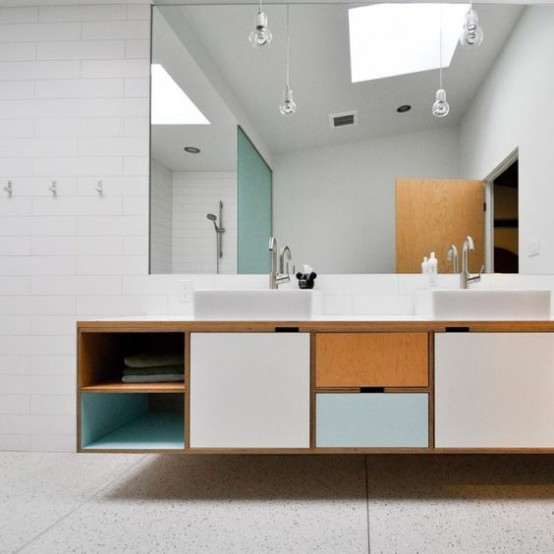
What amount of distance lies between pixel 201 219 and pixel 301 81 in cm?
92

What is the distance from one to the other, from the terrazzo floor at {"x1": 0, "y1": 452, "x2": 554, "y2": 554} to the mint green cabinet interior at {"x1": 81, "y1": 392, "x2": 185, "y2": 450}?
228 mm

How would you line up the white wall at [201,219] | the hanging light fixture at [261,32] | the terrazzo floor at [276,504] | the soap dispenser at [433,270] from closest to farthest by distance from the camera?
the terrazzo floor at [276,504] → the hanging light fixture at [261,32] → the soap dispenser at [433,270] → the white wall at [201,219]

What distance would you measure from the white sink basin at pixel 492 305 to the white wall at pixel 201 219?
1131mm

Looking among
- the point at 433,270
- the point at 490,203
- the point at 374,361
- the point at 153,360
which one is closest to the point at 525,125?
the point at 490,203

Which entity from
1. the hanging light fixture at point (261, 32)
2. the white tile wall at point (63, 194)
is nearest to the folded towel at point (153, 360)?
the white tile wall at point (63, 194)

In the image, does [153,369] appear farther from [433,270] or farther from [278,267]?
[433,270]

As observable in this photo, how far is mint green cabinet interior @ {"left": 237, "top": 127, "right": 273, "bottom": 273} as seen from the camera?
245 cm

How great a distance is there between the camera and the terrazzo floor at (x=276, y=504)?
5.10 feet

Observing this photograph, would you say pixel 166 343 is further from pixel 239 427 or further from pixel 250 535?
pixel 250 535

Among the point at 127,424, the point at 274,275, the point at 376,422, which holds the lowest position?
the point at 127,424

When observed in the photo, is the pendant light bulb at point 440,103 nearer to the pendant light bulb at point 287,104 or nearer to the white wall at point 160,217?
the pendant light bulb at point 287,104

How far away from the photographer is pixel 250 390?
1.82m

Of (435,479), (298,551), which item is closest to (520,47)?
(435,479)

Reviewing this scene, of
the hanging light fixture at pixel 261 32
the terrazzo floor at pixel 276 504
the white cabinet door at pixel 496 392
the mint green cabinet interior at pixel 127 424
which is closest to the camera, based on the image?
the terrazzo floor at pixel 276 504
